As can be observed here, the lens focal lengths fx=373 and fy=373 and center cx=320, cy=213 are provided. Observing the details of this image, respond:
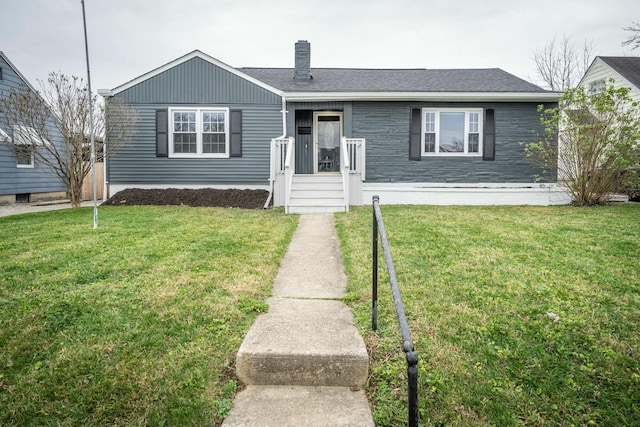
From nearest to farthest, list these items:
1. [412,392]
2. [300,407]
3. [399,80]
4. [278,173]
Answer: [412,392] → [300,407] → [278,173] → [399,80]

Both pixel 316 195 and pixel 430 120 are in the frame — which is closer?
pixel 316 195

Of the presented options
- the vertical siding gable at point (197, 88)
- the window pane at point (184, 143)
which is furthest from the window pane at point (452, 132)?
the window pane at point (184, 143)

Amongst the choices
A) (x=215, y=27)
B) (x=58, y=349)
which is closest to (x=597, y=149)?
(x=58, y=349)

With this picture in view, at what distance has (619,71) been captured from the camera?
1616 cm

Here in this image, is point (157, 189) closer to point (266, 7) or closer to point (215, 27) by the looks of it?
point (266, 7)

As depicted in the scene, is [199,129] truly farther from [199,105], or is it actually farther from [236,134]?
[236,134]

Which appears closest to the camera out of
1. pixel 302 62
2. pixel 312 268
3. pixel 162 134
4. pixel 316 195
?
pixel 312 268

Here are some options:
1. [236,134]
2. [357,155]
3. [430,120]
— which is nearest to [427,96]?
[430,120]

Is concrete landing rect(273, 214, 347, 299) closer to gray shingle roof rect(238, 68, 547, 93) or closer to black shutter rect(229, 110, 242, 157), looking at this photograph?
black shutter rect(229, 110, 242, 157)

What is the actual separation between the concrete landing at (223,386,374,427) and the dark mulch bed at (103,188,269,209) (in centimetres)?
783

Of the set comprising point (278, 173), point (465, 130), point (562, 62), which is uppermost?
point (562, 62)

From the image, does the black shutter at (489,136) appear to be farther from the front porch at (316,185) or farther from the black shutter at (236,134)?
the black shutter at (236,134)

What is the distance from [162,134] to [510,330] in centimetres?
1083

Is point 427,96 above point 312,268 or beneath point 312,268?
above
